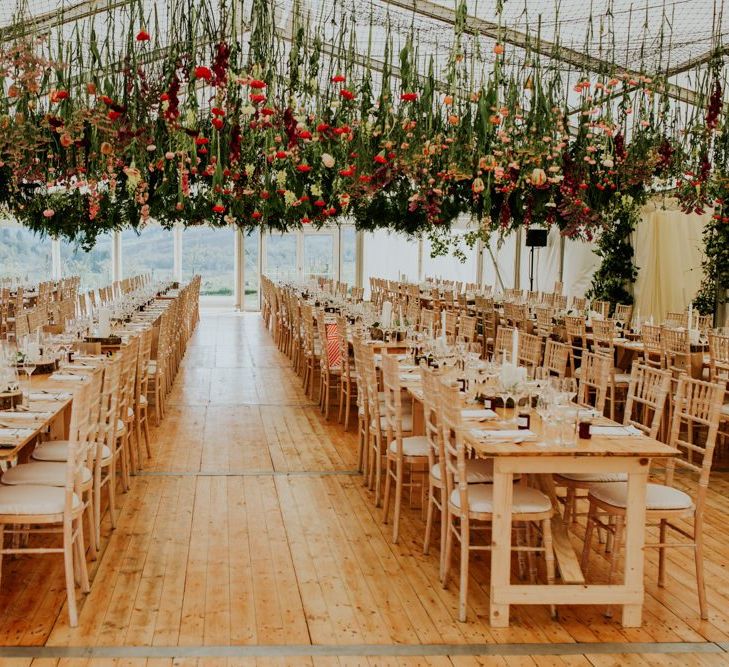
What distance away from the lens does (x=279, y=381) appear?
1123cm

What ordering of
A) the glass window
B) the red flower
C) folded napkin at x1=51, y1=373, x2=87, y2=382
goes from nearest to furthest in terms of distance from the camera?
1. the red flower
2. folded napkin at x1=51, y1=373, x2=87, y2=382
3. the glass window

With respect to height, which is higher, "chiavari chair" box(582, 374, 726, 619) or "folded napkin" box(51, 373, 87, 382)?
"folded napkin" box(51, 373, 87, 382)

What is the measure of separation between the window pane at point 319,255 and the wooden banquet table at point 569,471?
19734 mm

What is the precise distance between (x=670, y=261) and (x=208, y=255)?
12.4 meters

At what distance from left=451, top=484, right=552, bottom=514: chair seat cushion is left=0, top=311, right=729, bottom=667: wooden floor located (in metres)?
0.48

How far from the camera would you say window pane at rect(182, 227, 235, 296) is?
23594mm

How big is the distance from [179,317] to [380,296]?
4.87 m

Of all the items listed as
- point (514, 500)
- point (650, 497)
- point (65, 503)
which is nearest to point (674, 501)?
point (650, 497)

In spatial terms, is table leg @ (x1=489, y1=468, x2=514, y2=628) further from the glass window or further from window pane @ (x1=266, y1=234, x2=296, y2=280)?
the glass window

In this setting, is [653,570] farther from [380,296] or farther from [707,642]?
[380,296]

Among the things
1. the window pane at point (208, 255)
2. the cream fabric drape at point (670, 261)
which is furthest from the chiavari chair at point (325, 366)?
the window pane at point (208, 255)

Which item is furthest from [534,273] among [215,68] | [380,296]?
[215,68]

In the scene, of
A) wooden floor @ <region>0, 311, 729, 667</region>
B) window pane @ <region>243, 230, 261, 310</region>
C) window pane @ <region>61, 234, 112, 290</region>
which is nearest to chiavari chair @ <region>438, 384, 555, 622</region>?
wooden floor @ <region>0, 311, 729, 667</region>

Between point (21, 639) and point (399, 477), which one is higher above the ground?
point (399, 477)
